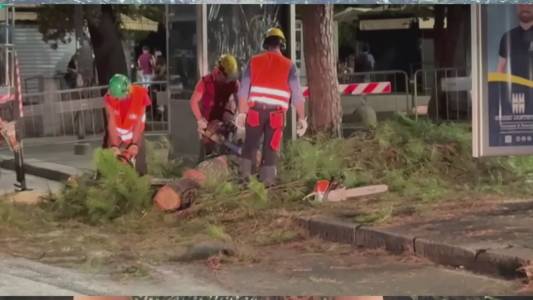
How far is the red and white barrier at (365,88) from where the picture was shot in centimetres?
899

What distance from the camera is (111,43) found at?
28.2ft

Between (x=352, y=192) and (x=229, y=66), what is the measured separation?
163cm

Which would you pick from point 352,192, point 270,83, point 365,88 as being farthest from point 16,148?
point 365,88

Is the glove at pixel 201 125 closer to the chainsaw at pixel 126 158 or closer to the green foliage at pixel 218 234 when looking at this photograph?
the chainsaw at pixel 126 158

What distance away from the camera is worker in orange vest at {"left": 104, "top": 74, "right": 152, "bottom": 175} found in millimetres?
8641

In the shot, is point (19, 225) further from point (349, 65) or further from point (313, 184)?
point (349, 65)

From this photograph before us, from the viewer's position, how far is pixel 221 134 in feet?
Answer: 29.6

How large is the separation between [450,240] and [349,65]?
89.4 inches

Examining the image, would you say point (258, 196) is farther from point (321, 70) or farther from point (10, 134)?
point (10, 134)

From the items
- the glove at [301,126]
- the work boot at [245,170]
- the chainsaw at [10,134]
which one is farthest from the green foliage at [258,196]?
the chainsaw at [10,134]

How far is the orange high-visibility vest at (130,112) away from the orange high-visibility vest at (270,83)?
97cm

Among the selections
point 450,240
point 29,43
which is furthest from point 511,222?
point 29,43

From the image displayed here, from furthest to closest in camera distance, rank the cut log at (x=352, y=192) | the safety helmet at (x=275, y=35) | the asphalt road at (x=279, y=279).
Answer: the safety helmet at (x=275, y=35) < the cut log at (x=352, y=192) < the asphalt road at (x=279, y=279)

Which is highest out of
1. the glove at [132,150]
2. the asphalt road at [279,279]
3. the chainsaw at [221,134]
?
the chainsaw at [221,134]
